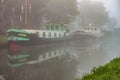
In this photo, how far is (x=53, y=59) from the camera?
3965 millimetres

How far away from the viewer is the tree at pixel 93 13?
4172 millimetres

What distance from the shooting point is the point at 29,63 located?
12.3 feet

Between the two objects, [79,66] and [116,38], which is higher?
[116,38]

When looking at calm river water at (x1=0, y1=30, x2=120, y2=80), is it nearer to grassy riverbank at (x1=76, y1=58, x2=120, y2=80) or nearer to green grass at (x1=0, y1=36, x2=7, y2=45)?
green grass at (x1=0, y1=36, x2=7, y2=45)

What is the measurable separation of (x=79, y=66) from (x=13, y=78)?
976mm

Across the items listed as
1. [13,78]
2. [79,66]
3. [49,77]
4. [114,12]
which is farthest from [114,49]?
[13,78]

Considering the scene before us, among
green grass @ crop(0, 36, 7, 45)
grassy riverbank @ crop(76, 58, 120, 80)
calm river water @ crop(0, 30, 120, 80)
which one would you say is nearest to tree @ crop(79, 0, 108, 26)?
calm river water @ crop(0, 30, 120, 80)

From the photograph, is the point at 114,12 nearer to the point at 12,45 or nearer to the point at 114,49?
the point at 114,49

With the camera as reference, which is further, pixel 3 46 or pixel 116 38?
pixel 116 38

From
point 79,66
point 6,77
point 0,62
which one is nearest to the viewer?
point 6,77

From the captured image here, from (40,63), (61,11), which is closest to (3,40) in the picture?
(40,63)

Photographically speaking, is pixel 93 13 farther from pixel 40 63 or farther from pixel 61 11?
pixel 40 63

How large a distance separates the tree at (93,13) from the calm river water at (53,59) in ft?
0.93

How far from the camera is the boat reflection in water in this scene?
3.58 m
